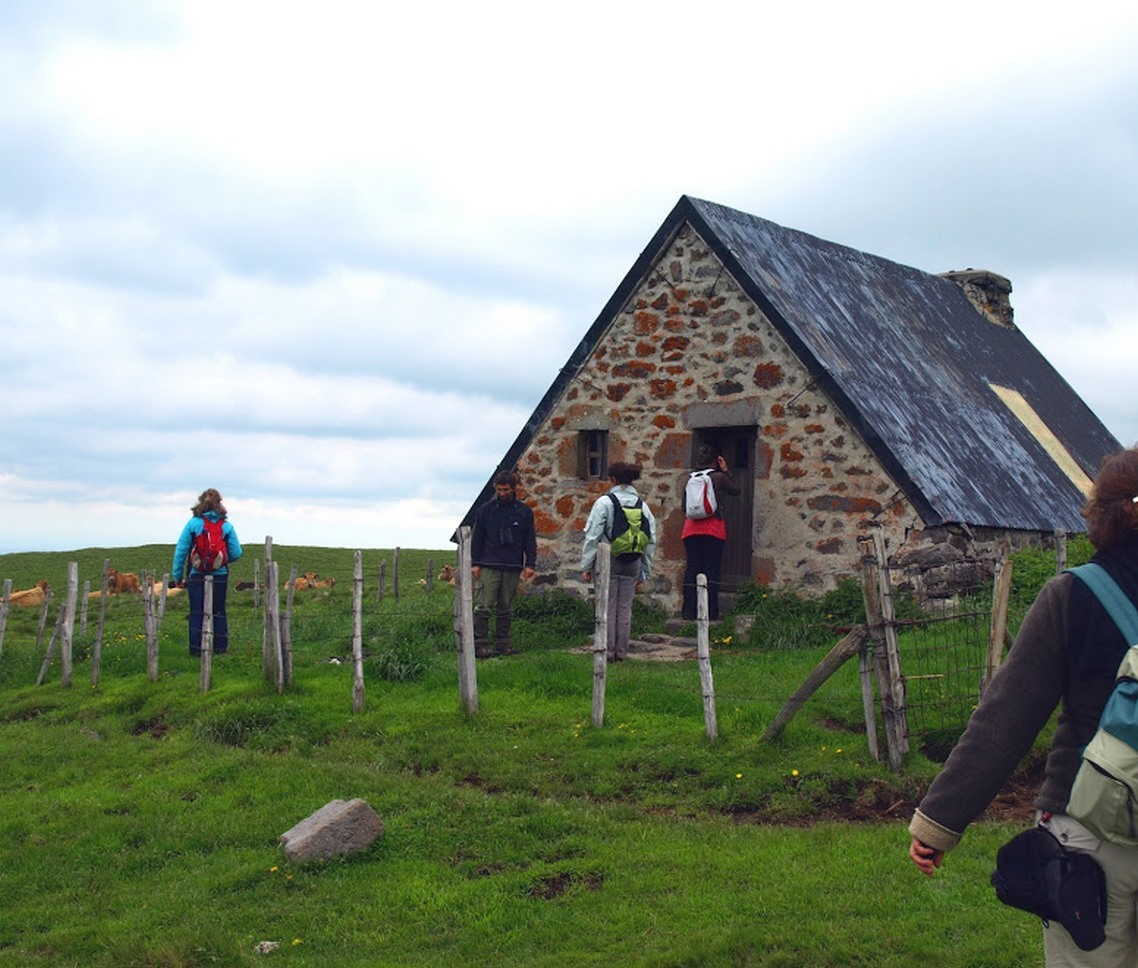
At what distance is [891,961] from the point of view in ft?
20.7

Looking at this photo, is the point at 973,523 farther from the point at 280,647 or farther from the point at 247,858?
the point at 247,858

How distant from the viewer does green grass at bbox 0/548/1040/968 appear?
279 inches

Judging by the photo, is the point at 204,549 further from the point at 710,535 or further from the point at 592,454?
the point at 710,535

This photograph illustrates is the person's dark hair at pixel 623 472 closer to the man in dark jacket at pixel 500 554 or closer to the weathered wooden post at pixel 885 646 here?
the man in dark jacket at pixel 500 554

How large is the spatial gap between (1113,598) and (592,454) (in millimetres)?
13771

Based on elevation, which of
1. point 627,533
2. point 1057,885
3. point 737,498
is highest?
point 737,498

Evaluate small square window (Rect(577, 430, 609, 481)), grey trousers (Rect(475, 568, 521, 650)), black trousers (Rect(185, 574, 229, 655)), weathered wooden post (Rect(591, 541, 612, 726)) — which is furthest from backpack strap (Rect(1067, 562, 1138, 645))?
small square window (Rect(577, 430, 609, 481))

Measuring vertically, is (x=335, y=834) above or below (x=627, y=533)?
below

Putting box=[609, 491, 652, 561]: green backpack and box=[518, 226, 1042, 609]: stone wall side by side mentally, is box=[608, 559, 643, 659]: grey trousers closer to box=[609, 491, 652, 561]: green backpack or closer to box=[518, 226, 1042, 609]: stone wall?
box=[609, 491, 652, 561]: green backpack

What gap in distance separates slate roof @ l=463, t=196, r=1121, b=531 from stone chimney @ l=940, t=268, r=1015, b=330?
2226mm

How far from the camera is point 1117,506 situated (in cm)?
407

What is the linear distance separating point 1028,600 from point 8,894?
968 cm

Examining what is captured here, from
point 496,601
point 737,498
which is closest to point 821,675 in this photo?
point 496,601

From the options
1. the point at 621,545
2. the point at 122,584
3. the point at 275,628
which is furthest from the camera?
the point at 122,584
